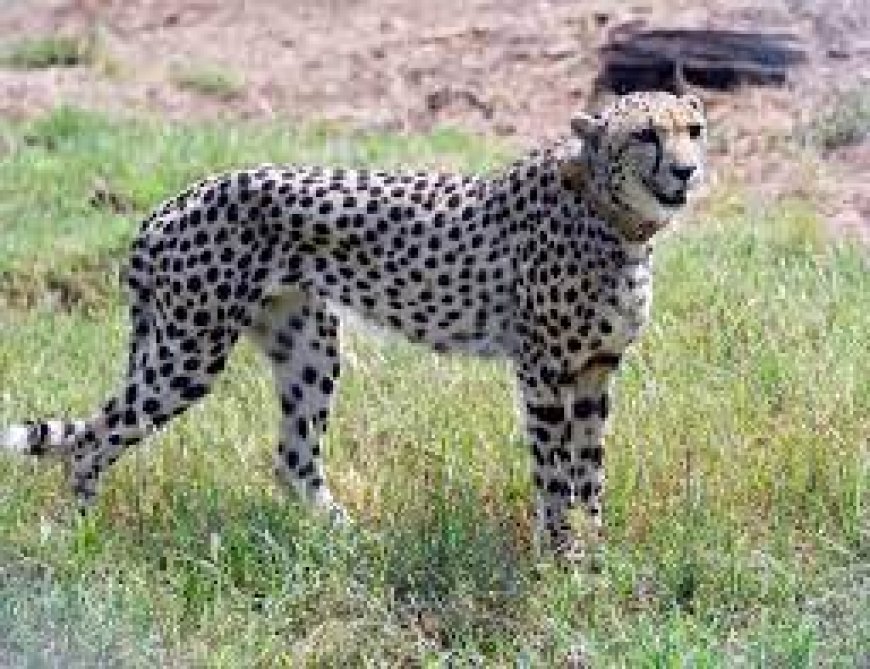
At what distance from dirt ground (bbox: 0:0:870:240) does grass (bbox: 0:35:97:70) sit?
9 cm

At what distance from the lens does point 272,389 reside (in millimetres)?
7461

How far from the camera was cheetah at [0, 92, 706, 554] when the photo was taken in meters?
6.19

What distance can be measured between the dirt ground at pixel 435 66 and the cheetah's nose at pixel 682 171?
12.2 feet

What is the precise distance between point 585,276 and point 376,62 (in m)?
5.98

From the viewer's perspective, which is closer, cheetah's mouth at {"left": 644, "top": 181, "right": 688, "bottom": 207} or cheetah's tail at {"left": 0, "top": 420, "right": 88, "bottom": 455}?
cheetah's mouth at {"left": 644, "top": 181, "right": 688, "bottom": 207}

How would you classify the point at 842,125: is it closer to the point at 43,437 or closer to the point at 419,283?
the point at 419,283

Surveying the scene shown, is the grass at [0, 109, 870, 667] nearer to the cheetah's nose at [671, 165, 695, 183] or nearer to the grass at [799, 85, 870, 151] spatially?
the cheetah's nose at [671, 165, 695, 183]

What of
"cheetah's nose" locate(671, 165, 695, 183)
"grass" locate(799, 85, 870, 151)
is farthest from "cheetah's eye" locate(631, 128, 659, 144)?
"grass" locate(799, 85, 870, 151)

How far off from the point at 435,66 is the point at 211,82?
1.05 meters

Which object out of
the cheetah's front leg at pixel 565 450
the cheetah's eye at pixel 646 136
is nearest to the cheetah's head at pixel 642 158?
the cheetah's eye at pixel 646 136

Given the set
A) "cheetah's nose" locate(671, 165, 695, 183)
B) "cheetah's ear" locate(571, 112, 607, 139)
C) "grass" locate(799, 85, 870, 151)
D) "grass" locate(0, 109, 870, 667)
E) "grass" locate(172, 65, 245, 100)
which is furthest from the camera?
"grass" locate(172, 65, 245, 100)

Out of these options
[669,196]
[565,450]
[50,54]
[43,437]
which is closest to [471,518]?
[565,450]

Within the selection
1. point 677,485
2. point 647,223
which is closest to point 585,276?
point 647,223

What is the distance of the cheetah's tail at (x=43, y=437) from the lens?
6.66 meters
